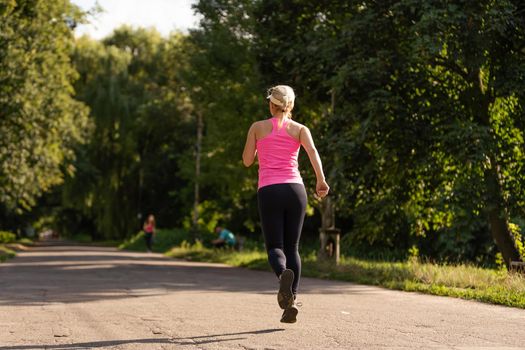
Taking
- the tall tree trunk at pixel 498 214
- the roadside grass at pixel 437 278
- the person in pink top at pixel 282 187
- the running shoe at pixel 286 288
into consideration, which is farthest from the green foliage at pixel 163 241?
the running shoe at pixel 286 288

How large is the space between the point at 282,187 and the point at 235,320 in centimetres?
153

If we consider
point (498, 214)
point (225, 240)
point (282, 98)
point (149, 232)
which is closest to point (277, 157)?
point (282, 98)

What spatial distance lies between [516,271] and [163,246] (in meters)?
25.6

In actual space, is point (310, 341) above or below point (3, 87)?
below

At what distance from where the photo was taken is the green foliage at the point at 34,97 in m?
28.5

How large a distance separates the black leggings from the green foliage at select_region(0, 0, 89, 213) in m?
23.6

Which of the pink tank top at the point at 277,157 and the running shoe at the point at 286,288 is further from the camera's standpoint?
the pink tank top at the point at 277,157

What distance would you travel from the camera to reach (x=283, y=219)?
6723 mm

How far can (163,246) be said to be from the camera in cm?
3678

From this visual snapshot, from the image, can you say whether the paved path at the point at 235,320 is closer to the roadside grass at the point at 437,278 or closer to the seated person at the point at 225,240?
the roadside grass at the point at 437,278

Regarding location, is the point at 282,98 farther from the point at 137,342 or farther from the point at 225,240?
the point at 225,240

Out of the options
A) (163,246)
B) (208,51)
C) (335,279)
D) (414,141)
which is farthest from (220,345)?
(163,246)

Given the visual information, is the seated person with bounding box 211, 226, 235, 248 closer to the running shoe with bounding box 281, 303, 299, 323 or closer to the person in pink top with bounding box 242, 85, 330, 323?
the person in pink top with bounding box 242, 85, 330, 323

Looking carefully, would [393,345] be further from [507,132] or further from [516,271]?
[507,132]
